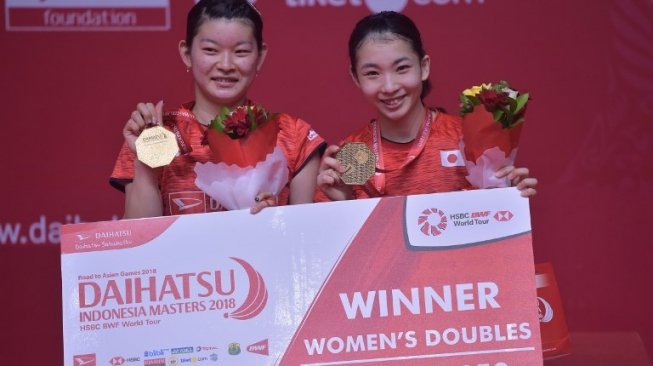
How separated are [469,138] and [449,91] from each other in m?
1.32

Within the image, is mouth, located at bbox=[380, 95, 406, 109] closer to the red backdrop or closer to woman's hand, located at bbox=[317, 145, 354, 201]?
woman's hand, located at bbox=[317, 145, 354, 201]

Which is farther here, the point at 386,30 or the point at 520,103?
the point at 386,30

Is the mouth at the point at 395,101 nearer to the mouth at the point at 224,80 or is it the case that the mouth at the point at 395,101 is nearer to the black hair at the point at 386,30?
the black hair at the point at 386,30

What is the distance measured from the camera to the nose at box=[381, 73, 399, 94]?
8.96 ft

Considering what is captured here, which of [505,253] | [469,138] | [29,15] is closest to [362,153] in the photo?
[469,138]

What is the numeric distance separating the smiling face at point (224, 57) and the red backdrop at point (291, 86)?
1.05 m

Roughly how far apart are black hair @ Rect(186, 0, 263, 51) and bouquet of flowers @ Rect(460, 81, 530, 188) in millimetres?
617

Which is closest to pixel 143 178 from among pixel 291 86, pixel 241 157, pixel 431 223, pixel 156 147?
pixel 156 147

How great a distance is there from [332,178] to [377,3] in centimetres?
137

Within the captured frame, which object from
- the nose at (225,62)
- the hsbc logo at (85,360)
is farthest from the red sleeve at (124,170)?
the hsbc logo at (85,360)

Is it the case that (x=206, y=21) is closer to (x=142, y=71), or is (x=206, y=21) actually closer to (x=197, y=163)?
(x=197, y=163)

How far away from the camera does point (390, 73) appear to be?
108 inches

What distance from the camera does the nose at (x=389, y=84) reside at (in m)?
2.73

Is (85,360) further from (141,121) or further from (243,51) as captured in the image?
(243,51)
